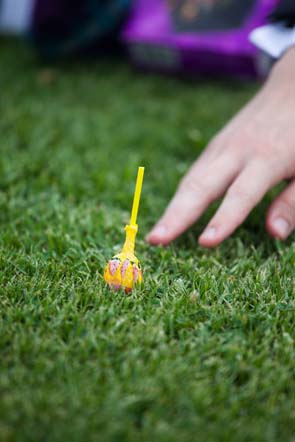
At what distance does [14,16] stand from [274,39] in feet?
7.53

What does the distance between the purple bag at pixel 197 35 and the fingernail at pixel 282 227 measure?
116 cm

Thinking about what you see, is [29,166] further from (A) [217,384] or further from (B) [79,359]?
(A) [217,384]

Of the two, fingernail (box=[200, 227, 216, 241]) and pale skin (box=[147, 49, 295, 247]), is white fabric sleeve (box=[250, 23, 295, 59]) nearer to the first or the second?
pale skin (box=[147, 49, 295, 247])

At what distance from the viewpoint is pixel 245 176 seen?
4.39 feet

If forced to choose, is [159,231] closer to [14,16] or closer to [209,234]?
[209,234]

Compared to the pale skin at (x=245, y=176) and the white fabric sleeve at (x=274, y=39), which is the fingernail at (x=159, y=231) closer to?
the pale skin at (x=245, y=176)

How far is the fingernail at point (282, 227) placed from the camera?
132 cm

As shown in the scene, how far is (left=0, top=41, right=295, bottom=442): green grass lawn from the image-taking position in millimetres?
829

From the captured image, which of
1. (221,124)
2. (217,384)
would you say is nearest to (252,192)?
(217,384)

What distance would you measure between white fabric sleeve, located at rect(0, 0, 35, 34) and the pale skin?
8.08ft

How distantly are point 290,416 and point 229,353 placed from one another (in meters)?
0.15

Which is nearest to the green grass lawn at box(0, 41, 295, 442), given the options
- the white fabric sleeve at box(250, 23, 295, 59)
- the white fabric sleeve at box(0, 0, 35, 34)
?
the white fabric sleeve at box(250, 23, 295, 59)

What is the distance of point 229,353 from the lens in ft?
3.16

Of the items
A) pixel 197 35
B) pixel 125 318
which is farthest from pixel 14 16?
pixel 125 318
